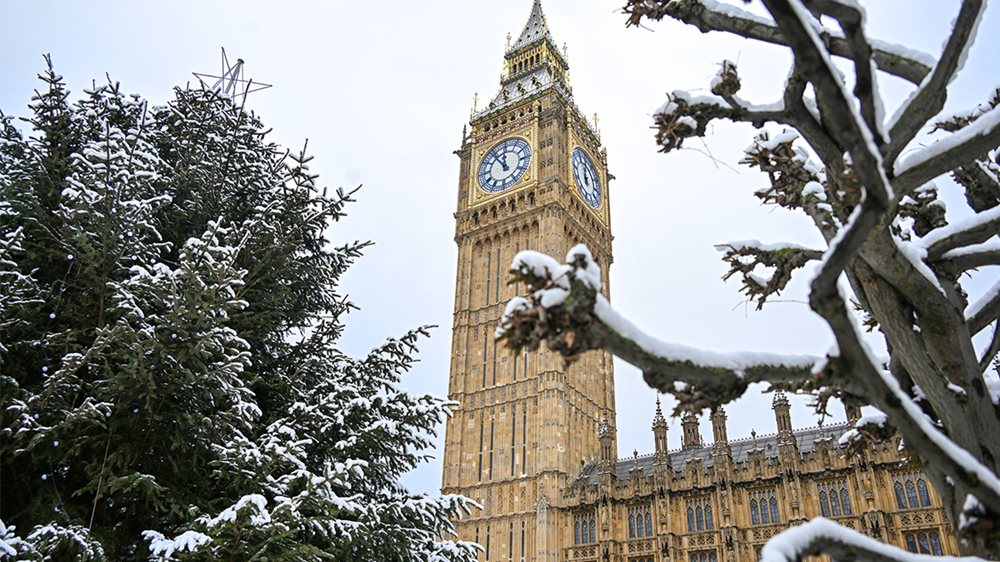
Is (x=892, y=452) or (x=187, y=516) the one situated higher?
(x=892, y=452)

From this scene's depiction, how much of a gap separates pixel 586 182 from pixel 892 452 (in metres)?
21.6

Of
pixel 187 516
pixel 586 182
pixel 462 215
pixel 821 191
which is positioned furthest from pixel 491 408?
pixel 821 191

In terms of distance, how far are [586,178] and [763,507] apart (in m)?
21.1

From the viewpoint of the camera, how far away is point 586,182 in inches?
1556

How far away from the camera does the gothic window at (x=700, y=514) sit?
26359 millimetres

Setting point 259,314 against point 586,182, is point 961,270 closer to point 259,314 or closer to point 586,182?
point 259,314

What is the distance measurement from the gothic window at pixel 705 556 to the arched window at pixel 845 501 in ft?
16.5

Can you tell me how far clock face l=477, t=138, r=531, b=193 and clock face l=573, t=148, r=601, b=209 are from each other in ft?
9.98

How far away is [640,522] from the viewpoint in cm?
2750

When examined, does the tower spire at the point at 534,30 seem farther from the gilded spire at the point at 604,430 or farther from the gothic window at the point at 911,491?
the gothic window at the point at 911,491

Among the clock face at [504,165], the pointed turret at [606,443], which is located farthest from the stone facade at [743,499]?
the clock face at [504,165]

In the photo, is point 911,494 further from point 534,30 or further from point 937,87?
point 534,30

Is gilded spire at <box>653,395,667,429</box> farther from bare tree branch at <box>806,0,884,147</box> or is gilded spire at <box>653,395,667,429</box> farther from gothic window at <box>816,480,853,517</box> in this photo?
bare tree branch at <box>806,0,884,147</box>

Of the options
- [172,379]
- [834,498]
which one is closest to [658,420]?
[834,498]
